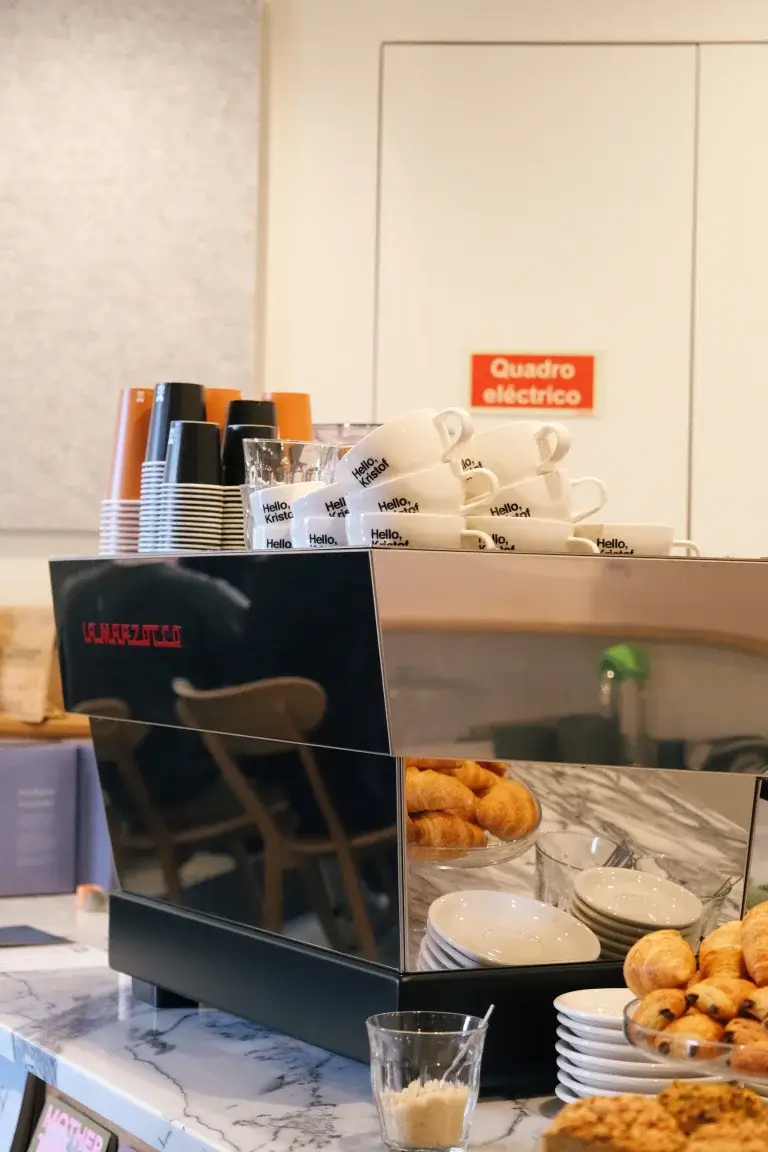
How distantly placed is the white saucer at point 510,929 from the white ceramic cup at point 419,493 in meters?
0.29

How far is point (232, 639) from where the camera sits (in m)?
1.14

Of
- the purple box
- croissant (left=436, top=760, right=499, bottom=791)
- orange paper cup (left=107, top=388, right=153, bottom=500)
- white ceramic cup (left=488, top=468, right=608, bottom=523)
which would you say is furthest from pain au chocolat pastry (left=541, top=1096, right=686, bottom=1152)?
the purple box

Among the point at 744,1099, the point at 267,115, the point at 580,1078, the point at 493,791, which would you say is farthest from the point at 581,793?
the point at 267,115

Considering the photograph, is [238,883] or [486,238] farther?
[486,238]

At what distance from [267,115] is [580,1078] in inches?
87.9

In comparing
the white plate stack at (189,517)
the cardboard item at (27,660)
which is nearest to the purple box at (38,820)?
the cardboard item at (27,660)

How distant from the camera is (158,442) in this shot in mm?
1354

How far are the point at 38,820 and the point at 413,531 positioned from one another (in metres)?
1.45

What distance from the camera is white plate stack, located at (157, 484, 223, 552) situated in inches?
50.8

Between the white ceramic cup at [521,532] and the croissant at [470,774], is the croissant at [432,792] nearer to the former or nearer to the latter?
the croissant at [470,774]

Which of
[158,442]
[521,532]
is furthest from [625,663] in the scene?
[158,442]

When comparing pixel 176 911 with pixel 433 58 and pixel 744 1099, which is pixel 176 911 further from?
pixel 433 58

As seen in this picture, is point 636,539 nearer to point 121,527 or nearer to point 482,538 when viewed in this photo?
point 482,538

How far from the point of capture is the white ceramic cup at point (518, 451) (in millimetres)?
1093
